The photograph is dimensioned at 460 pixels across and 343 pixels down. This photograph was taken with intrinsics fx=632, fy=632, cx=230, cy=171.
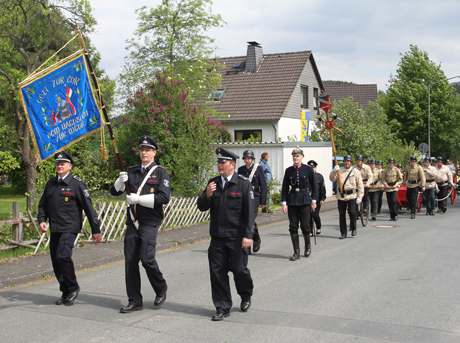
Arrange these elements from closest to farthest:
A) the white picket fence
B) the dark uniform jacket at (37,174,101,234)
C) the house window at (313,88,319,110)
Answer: the dark uniform jacket at (37,174,101,234), the white picket fence, the house window at (313,88,319,110)

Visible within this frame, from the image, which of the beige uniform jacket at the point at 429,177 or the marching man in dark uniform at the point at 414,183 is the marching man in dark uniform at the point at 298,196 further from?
the beige uniform jacket at the point at 429,177

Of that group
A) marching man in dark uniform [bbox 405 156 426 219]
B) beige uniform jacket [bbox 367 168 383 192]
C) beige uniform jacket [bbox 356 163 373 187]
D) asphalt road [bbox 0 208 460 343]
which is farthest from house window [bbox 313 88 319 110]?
asphalt road [bbox 0 208 460 343]

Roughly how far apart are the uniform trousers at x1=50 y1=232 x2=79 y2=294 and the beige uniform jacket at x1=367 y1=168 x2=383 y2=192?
11.5 m

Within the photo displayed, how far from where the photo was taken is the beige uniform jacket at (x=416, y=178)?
59.5ft

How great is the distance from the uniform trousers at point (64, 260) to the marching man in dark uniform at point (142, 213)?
33.5 inches

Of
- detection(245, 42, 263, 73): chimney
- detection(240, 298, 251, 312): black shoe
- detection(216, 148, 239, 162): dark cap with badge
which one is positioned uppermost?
detection(245, 42, 263, 73): chimney

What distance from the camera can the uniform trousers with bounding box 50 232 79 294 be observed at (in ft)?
23.9

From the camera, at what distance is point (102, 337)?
19.2 ft

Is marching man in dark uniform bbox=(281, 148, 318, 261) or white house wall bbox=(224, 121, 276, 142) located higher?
white house wall bbox=(224, 121, 276, 142)

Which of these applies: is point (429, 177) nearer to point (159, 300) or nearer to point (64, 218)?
point (159, 300)

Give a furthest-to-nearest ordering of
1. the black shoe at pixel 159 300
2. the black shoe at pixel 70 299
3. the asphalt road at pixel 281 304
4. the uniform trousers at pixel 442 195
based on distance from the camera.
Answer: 1. the uniform trousers at pixel 442 195
2. the black shoe at pixel 70 299
3. the black shoe at pixel 159 300
4. the asphalt road at pixel 281 304

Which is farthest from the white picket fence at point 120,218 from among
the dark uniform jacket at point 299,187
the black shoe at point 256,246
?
the dark uniform jacket at point 299,187

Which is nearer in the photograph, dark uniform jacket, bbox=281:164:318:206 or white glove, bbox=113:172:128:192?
white glove, bbox=113:172:128:192

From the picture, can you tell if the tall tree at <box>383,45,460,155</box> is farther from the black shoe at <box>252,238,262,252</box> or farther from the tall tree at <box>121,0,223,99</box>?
the black shoe at <box>252,238,262,252</box>
